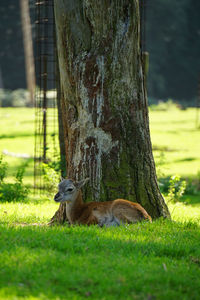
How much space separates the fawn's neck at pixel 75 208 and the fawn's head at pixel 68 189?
91 millimetres

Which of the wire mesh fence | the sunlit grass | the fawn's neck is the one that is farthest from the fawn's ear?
the sunlit grass

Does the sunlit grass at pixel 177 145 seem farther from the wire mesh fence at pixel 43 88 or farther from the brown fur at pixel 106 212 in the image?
the brown fur at pixel 106 212

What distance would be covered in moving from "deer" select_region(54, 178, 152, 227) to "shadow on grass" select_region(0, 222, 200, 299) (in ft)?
0.87

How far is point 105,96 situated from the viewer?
285 inches

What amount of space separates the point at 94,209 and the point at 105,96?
5.73ft

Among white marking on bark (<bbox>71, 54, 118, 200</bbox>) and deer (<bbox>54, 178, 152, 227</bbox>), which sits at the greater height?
white marking on bark (<bbox>71, 54, 118, 200</bbox>)

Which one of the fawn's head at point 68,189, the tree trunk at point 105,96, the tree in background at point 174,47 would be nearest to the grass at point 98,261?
the fawn's head at point 68,189

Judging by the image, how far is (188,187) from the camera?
13.6m

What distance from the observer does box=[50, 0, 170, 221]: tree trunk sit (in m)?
7.18

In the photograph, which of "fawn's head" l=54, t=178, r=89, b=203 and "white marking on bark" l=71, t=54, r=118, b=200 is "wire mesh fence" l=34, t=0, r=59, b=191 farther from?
"fawn's head" l=54, t=178, r=89, b=203

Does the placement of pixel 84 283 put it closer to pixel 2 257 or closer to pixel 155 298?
pixel 155 298

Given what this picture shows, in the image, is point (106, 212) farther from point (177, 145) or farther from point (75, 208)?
point (177, 145)

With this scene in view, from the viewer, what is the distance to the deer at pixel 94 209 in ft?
22.3

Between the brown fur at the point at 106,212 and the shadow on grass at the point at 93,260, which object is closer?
the shadow on grass at the point at 93,260
